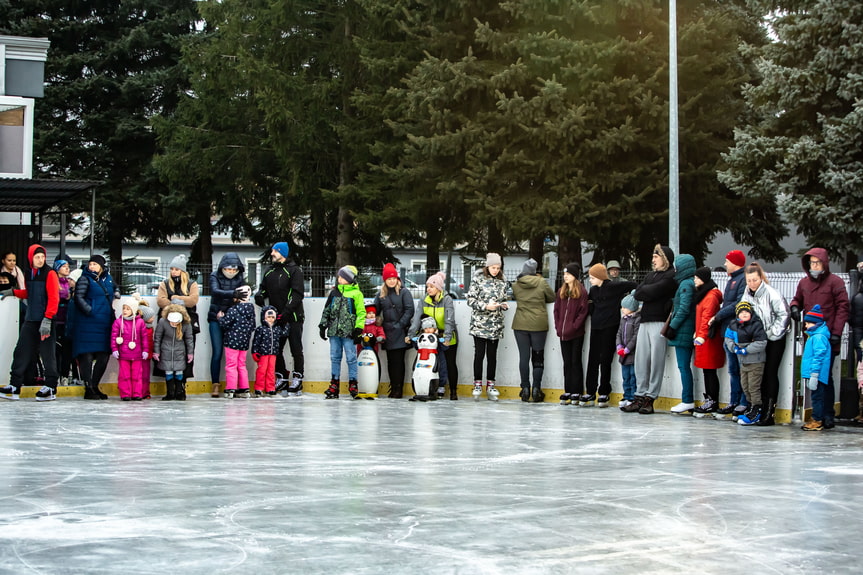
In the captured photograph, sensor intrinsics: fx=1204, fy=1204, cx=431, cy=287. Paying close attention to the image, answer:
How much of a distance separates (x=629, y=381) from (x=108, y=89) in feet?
92.4

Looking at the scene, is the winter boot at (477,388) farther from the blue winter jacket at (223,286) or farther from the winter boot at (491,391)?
the blue winter jacket at (223,286)

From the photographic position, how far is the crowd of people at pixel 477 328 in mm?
13430

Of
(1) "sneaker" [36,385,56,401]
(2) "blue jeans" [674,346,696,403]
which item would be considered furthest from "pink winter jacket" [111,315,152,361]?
(2) "blue jeans" [674,346,696,403]

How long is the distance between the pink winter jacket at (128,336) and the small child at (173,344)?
0.22 m

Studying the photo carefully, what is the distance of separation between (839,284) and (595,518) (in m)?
6.76

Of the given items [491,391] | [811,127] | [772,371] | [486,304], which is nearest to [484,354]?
[491,391]

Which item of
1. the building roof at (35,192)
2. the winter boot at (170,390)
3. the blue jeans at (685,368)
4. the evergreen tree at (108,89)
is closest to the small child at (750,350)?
the blue jeans at (685,368)

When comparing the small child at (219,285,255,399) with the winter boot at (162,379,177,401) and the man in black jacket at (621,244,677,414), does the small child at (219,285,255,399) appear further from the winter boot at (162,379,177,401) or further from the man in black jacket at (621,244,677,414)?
the man in black jacket at (621,244,677,414)

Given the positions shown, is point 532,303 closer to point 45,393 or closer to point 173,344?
point 173,344

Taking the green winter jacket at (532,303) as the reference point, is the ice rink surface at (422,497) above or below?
below

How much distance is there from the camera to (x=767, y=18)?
26250mm

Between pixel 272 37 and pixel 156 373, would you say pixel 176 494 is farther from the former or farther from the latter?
pixel 272 37

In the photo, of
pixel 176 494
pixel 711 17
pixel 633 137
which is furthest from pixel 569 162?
pixel 176 494

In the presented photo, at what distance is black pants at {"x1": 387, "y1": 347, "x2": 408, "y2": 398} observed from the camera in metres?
17.3
